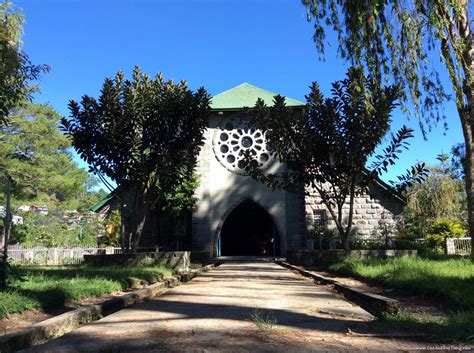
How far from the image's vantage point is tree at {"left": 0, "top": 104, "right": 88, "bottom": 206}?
31578 millimetres

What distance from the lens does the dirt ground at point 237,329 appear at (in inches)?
171

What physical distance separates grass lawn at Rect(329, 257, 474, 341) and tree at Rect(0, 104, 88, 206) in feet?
82.7

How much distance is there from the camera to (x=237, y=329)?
519 centimetres

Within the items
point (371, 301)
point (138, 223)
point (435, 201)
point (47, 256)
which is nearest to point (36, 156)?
point (47, 256)

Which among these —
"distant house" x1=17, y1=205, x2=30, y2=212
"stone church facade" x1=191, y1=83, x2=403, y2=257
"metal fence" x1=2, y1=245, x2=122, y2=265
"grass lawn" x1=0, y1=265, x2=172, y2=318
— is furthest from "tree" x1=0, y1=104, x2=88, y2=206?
"grass lawn" x1=0, y1=265, x2=172, y2=318

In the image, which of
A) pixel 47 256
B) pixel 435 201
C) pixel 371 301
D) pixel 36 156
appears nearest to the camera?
pixel 371 301

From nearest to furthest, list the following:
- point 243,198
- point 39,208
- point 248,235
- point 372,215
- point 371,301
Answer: point 371,301 → point 372,215 → point 243,198 → point 248,235 → point 39,208

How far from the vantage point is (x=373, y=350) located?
4.20 m

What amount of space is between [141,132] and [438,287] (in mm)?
10105

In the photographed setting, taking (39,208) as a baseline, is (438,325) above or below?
below

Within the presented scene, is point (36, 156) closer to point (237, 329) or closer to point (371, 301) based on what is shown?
point (371, 301)

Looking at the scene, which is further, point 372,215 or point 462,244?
point 372,215

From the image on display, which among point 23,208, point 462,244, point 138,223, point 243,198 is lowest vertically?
point 462,244

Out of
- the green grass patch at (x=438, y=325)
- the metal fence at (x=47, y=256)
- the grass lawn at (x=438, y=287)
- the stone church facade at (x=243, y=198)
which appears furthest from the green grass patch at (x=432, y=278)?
the stone church facade at (x=243, y=198)
